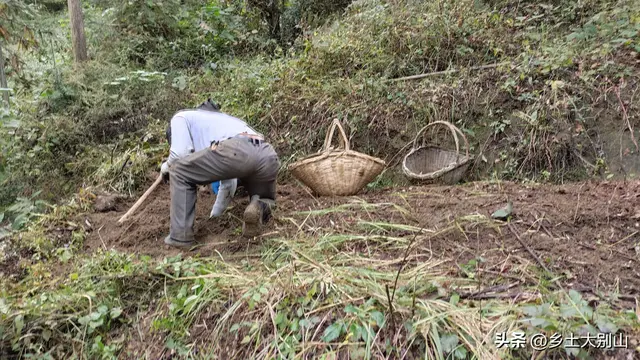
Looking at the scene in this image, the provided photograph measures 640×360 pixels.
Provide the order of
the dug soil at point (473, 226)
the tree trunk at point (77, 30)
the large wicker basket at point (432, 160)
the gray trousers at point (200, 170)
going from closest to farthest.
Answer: the dug soil at point (473, 226) → the gray trousers at point (200, 170) → the large wicker basket at point (432, 160) → the tree trunk at point (77, 30)

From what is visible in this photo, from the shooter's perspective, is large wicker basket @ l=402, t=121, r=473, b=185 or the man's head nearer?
the man's head

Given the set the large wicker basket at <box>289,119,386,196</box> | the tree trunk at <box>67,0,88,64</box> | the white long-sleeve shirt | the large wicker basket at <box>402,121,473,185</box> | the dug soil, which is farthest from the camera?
the tree trunk at <box>67,0,88,64</box>

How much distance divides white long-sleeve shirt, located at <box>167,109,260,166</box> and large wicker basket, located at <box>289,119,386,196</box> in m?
0.65

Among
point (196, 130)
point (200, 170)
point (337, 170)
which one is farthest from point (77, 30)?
point (337, 170)

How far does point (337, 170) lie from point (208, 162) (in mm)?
1096

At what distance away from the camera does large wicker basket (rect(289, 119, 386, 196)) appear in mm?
3557

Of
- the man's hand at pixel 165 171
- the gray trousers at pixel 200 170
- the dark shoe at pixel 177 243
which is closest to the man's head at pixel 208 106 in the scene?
the gray trousers at pixel 200 170

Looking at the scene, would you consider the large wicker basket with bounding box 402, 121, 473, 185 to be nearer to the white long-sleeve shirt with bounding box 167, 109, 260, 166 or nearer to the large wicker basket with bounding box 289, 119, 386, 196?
the large wicker basket with bounding box 289, 119, 386, 196

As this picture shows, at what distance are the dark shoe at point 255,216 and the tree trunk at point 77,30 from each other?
15.7ft

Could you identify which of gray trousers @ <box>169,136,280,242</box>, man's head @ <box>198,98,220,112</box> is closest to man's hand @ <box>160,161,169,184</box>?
gray trousers @ <box>169,136,280,242</box>

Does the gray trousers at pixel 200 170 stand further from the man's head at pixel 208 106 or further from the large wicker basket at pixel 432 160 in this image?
the large wicker basket at pixel 432 160

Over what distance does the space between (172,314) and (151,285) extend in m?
0.34

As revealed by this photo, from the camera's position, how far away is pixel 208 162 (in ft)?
9.59

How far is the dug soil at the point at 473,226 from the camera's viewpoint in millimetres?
2242
